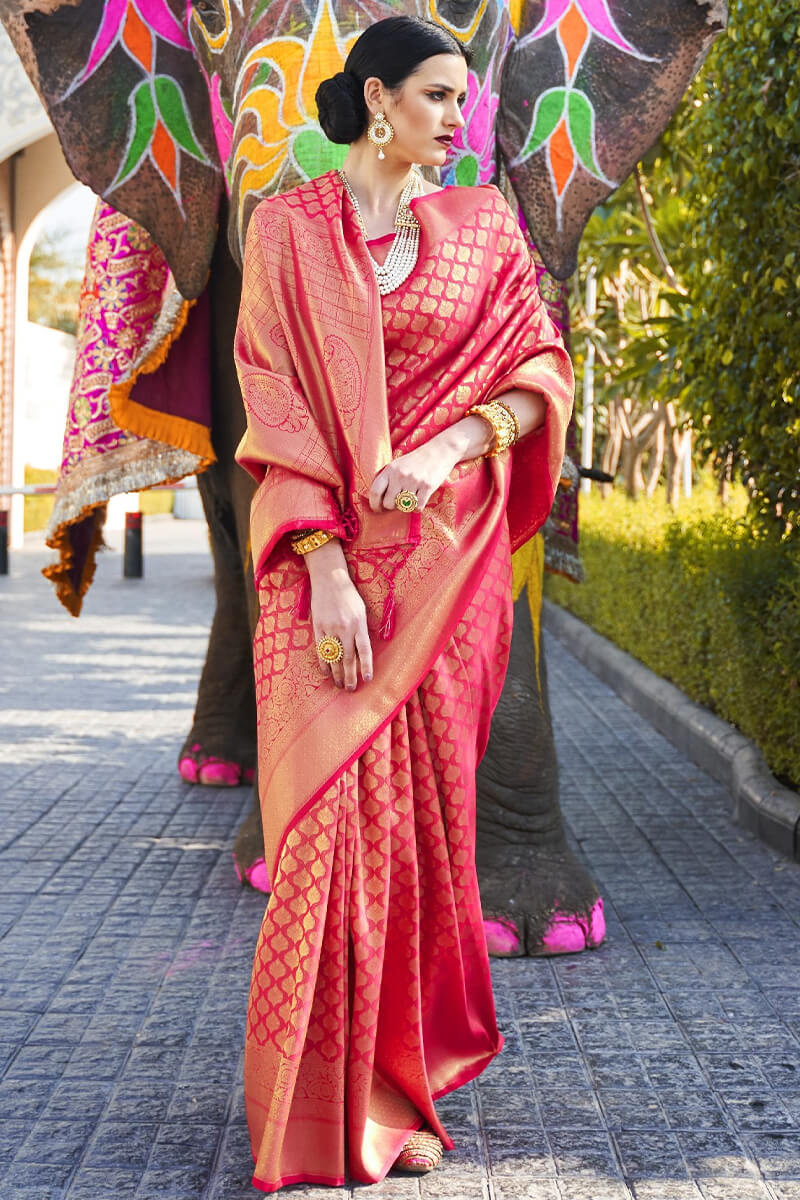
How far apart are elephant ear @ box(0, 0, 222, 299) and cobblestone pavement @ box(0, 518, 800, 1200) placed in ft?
5.59

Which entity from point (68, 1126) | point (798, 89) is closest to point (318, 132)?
point (68, 1126)

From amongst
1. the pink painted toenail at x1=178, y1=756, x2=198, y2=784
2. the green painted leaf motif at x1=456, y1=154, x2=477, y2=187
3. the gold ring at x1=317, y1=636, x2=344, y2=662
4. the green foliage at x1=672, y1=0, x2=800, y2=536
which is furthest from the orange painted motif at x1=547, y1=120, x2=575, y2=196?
the pink painted toenail at x1=178, y1=756, x2=198, y2=784

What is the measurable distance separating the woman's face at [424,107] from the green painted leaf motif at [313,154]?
2.16 ft

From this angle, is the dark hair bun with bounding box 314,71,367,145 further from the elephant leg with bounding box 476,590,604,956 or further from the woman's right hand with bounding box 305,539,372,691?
the elephant leg with bounding box 476,590,604,956

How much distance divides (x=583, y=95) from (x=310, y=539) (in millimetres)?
1982

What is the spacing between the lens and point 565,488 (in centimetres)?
421

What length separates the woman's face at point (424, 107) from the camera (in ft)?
8.50

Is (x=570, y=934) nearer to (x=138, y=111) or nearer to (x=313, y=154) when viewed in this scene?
(x=313, y=154)

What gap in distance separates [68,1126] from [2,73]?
1527 centimetres

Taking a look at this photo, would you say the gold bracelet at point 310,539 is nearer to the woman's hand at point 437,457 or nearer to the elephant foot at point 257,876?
the woman's hand at point 437,457

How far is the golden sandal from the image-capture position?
265 centimetres

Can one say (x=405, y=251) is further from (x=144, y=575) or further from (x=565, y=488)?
(x=144, y=575)

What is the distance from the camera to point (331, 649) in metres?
2.54

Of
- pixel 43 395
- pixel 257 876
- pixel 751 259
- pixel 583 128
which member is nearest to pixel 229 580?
pixel 257 876
